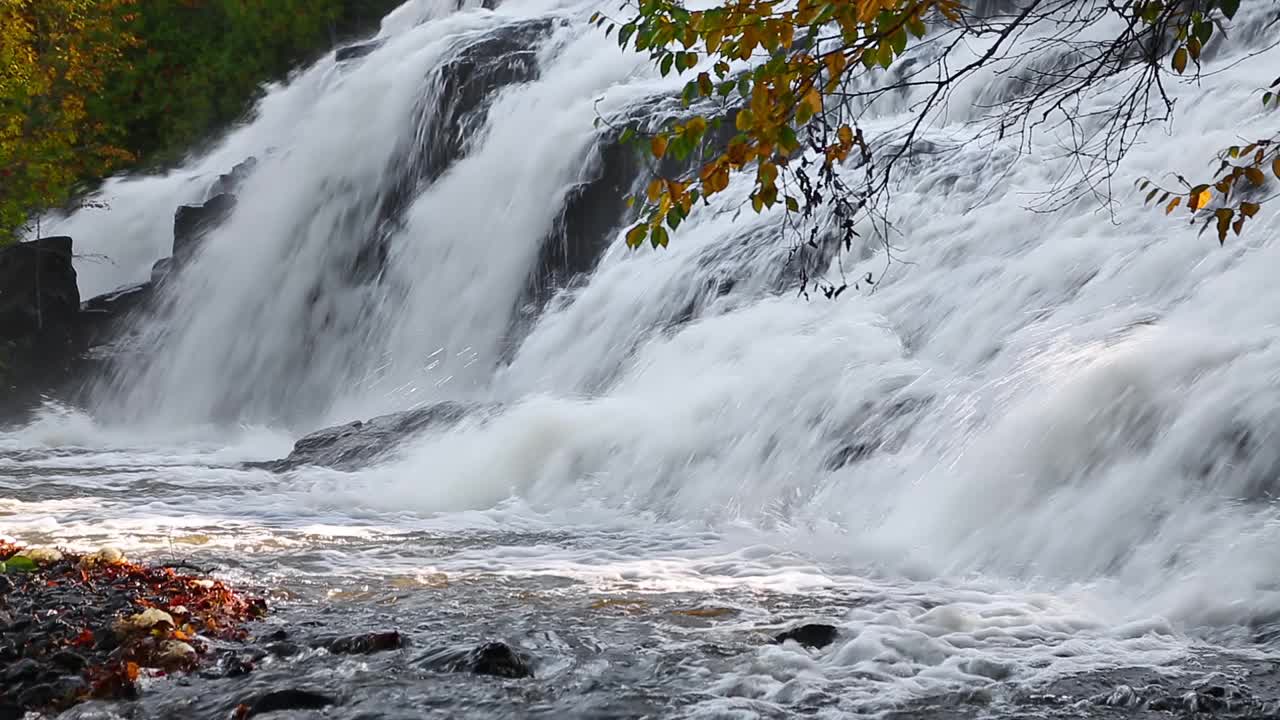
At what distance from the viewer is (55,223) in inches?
936

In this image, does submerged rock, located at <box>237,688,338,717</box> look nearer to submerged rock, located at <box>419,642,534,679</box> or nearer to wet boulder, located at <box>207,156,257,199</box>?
submerged rock, located at <box>419,642,534,679</box>

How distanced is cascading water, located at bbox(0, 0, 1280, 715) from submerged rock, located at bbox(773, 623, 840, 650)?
11cm

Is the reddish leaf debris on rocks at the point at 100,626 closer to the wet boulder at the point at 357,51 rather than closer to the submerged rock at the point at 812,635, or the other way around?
the submerged rock at the point at 812,635

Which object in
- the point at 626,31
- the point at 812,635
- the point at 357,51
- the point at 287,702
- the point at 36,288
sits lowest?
the point at 812,635

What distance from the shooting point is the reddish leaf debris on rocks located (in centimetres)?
461

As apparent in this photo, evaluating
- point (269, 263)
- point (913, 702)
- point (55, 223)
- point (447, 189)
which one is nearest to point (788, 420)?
point (913, 702)

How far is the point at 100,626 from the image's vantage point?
5379mm

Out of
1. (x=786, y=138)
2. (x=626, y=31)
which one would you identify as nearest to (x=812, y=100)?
(x=786, y=138)

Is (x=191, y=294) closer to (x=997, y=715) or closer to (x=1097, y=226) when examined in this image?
(x=1097, y=226)

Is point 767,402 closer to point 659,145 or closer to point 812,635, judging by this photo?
point 812,635

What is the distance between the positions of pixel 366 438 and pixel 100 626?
6403 millimetres

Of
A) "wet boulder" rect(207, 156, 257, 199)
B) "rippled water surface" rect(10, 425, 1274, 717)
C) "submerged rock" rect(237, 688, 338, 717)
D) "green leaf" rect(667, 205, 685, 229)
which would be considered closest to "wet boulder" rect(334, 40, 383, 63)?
"wet boulder" rect(207, 156, 257, 199)

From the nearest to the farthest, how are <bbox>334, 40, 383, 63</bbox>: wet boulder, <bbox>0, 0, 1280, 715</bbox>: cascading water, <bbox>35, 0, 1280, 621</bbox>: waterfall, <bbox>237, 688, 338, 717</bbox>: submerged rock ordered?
1. <bbox>237, 688, 338, 717</bbox>: submerged rock
2. <bbox>0, 0, 1280, 715</bbox>: cascading water
3. <bbox>35, 0, 1280, 621</bbox>: waterfall
4. <bbox>334, 40, 383, 63</bbox>: wet boulder

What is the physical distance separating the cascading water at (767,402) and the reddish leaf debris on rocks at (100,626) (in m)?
0.96
